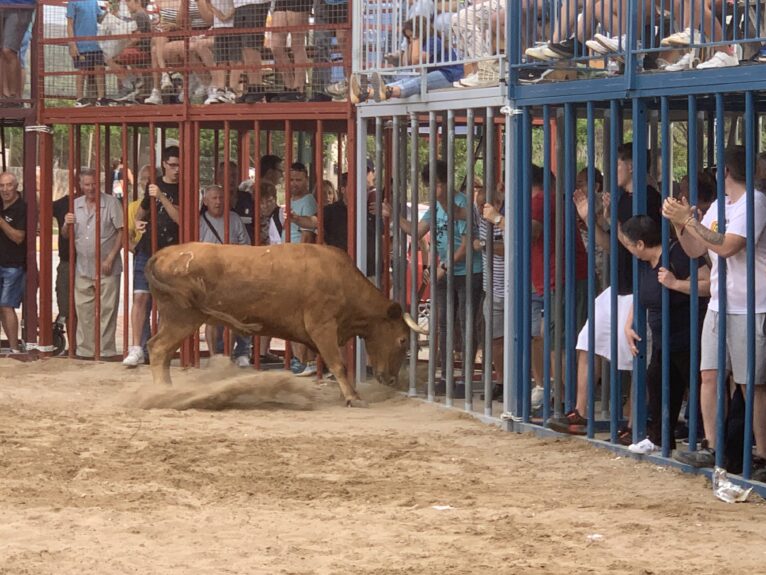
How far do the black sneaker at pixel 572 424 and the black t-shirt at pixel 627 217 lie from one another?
87cm

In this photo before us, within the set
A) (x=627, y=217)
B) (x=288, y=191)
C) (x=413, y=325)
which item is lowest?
(x=413, y=325)

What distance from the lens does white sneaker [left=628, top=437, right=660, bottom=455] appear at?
9.29 metres

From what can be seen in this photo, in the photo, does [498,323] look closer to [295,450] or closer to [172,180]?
[295,450]

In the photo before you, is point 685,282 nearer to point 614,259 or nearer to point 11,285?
point 614,259

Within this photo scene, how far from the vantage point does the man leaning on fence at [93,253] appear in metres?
14.3

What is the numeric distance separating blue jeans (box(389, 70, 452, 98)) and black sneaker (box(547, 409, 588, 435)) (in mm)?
2862

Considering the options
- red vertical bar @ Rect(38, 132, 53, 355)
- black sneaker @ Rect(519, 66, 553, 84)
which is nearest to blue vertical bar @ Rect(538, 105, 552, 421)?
black sneaker @ Rect(519, 66, 553, 84)

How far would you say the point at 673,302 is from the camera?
29.7 ft

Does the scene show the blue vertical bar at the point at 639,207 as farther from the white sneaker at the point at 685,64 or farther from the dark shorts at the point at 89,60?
the dark shorts at the point at 89,60

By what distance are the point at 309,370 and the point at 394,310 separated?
5.01 feet

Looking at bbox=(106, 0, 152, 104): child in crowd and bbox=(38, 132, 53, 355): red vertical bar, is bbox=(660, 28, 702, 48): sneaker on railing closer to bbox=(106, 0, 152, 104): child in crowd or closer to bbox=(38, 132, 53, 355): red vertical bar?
bbox=(106, 0, 152, 104): child in crowd

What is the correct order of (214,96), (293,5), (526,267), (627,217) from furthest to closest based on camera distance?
1. (214,96)
2. (293,5)
3. (526,267)
4. (627,217)

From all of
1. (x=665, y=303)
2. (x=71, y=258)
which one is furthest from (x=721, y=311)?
(x=71, y=258)

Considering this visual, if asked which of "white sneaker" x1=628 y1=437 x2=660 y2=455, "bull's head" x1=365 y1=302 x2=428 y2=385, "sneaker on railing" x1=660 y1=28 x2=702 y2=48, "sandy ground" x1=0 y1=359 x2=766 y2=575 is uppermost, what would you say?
"sneaker on railing" x1=660 y1=28 x2=702 y2=48
